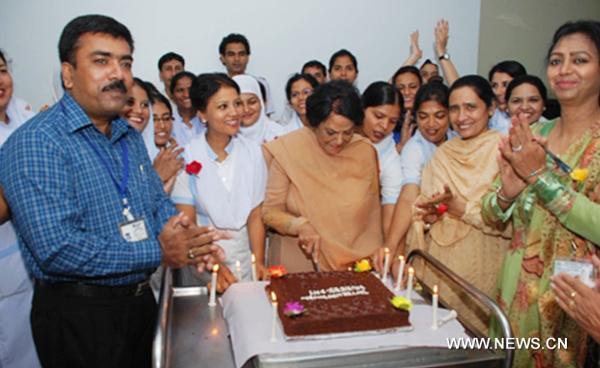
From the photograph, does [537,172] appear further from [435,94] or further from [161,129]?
[161,129]

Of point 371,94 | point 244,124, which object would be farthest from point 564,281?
point 244,124

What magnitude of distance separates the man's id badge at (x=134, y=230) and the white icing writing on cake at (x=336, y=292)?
2.28 feet

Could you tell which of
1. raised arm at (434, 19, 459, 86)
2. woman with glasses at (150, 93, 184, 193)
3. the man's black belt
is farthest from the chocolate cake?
raised arm at (434, 19, 459, 86)

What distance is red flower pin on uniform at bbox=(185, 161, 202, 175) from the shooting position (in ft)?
8.69

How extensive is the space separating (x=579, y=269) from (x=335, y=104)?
1501mm

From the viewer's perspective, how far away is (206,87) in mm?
2920

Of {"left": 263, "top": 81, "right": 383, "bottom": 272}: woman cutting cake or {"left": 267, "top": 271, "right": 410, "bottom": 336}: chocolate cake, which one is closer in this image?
{"left": 267, "top": 271, "right": 410, "bottom": 336}: chocolate cake

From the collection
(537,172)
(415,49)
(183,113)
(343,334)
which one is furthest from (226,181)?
(415,49)

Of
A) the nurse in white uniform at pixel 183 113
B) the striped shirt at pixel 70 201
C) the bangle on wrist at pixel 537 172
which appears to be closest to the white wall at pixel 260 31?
the nurse in white uniform at pixel 183 113

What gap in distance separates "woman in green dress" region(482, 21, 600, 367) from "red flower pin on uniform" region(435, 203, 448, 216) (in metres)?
0.37

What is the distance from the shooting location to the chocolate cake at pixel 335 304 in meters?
1.63

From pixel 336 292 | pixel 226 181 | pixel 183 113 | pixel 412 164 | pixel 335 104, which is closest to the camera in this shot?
pixel 336 292

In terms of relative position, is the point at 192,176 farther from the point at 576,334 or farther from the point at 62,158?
the point at 576,334

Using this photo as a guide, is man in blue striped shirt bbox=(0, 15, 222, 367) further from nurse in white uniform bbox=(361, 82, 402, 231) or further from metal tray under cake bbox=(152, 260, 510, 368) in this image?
nurse in white uniform bbox=(361, 82, 402, 231)
